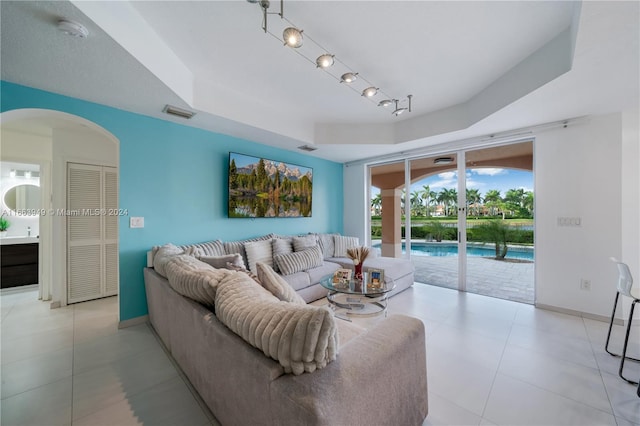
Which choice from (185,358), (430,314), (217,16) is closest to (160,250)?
(185,358)

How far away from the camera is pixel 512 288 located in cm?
382

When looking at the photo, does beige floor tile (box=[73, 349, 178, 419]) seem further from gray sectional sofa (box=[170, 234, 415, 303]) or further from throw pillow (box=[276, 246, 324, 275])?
throw pillow (box=[276, 246, 324, 275])

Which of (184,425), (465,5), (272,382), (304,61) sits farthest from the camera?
(304,61)

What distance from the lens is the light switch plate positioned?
269cm

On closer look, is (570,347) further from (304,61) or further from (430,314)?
(304,61)

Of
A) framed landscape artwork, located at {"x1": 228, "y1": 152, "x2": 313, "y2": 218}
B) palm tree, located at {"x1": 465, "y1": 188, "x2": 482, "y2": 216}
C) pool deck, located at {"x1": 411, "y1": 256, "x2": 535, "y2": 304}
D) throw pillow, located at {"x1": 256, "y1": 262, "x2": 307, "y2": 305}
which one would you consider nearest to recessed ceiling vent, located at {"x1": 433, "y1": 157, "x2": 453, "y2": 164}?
palm tree, located at {"x1": 465, "y1": 188, "x2": 482, "y2": 216}

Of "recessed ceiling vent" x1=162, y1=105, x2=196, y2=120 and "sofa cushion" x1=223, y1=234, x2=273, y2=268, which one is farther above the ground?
"recessed ceiling vent" x1=162, y1=105, x2=196, y2=120

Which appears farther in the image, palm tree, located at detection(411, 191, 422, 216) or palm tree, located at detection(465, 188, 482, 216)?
palm tree, located at detection(411, 191, 422, 216)

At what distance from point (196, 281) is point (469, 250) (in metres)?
4.03

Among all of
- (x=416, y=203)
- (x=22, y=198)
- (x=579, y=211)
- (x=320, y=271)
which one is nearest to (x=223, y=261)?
(x=320, y=271)

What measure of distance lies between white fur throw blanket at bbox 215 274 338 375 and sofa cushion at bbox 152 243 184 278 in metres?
1.49

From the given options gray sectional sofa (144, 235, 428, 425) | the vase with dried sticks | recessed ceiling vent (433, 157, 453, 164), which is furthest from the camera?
recessed ceiling vent (433, 157, 453, 164)

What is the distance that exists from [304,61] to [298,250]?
8.45ft

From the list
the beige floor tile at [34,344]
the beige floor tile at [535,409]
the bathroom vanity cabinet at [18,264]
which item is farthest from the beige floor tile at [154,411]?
the bathroom vanity cabinet at [18,264]
